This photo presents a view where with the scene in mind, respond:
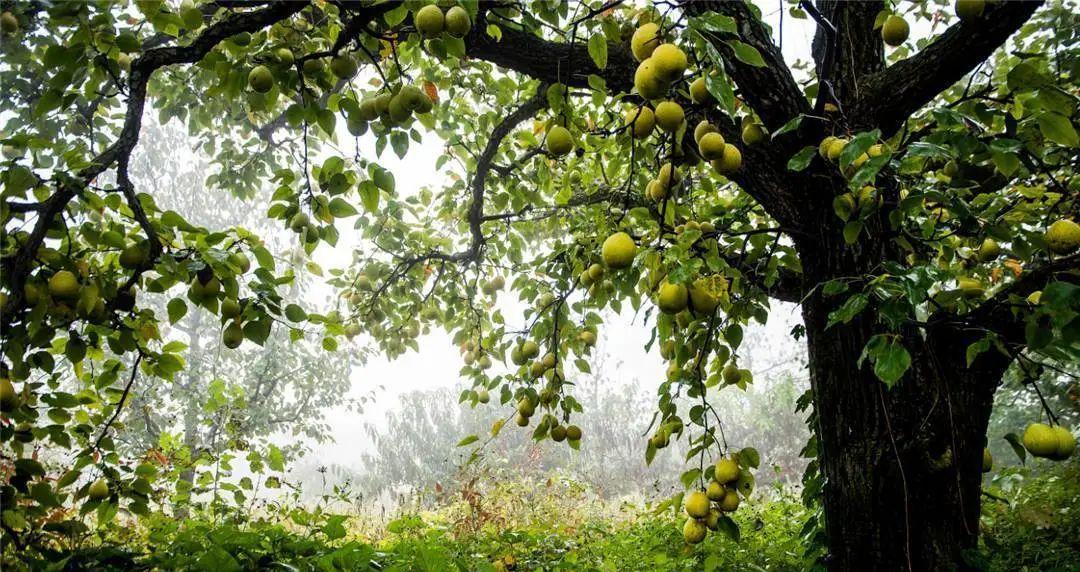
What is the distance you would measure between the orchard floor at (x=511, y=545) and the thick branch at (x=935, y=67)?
110 centimetres

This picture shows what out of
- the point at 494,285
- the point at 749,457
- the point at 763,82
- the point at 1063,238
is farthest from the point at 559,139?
the point at 494,285

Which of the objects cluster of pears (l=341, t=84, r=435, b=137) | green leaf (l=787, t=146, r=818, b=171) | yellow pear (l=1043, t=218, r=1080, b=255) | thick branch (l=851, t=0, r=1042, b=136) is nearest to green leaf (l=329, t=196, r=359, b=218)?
cluster of pears (l=341, t=84, r=435, b=137)

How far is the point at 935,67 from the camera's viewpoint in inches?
57.9

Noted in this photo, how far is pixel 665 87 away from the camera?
3.38ft

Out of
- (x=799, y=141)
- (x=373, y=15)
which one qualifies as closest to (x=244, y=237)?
(x=373, y=15)

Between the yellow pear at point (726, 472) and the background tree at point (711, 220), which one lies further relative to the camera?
the yellow pear at point (726, 472)

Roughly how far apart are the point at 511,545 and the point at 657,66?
2.33 m

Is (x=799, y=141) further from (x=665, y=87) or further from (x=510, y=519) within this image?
(x=510, y=519)

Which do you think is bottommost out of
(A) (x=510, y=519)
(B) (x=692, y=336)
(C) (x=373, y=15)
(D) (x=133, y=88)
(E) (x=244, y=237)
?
(A) (x=510, y=519)

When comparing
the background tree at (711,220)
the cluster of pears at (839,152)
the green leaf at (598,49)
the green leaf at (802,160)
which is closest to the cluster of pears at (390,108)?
the background tree at (711,220)

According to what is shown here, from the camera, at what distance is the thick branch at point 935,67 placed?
1.31 meters

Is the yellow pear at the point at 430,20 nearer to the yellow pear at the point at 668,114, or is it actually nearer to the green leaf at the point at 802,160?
the yellow pear at the point at 668,114

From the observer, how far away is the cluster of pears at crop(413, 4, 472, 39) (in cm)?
111

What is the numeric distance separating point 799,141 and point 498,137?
1536mm
